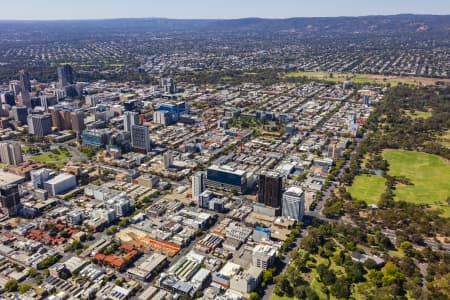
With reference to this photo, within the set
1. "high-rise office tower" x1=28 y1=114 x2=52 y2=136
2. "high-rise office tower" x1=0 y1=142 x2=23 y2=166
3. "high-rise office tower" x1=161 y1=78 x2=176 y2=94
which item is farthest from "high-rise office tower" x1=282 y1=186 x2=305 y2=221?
"high-rise office tower" x1=161 y1=78 x2=176 y2=94

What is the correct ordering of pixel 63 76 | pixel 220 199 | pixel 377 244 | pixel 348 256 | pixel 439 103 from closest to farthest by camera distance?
1. pixel 348 256
2. pixel 377 244
3. pixel 220 199
4. pixel 439 103
5. pixel 63 76

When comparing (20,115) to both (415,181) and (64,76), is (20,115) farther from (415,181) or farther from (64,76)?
(415,181)

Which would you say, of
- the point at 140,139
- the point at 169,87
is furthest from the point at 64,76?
the point at 140,139

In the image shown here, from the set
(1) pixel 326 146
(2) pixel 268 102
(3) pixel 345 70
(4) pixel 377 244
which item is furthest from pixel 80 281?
(3) pixel 345 70

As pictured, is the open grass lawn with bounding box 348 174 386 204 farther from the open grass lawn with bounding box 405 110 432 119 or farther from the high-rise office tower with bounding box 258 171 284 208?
the open grass lawn with bounding box 405 110 432 119

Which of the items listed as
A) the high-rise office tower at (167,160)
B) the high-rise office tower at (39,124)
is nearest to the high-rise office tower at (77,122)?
the high-rise office tower at (39,124)

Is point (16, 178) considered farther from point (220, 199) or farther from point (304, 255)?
point (304, 255)

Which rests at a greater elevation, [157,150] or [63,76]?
[63,76]
